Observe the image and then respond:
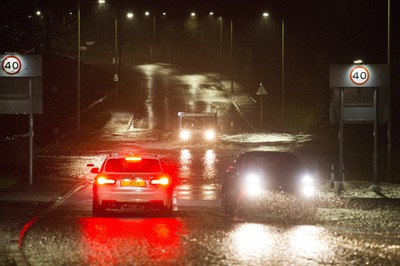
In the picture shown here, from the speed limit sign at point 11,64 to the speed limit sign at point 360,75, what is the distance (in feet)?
33.7

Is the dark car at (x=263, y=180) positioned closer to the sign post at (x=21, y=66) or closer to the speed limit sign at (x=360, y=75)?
the speed limit sign at (x=360, y=75)

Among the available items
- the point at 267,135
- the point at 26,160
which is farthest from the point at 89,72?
the point at 26,160

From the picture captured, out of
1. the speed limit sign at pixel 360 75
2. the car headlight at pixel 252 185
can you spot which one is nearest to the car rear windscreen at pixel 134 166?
the car headlight at pixel 252 185

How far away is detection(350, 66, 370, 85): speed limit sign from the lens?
26.0 meters

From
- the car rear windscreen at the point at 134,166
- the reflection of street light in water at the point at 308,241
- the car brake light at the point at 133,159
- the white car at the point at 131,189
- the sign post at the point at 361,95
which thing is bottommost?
the reflection of street light in water at the point at 308,241

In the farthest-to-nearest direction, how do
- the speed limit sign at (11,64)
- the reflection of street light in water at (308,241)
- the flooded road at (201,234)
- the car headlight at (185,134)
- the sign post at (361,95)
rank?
the car headlight at (185,134) → the speed limit sign at (11,64) → the sign post at (361,95) → the reflection of street light in water at (308,241) → the flooded road at (201,234)

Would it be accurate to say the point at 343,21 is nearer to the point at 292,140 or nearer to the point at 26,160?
the point at 292,140

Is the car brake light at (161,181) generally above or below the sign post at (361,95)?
below

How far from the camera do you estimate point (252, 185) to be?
1789 cm

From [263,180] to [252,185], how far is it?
0.29 m

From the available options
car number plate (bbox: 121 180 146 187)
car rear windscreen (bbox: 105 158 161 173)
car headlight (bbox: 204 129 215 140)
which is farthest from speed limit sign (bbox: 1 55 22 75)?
car headlight (bbox: 204 129 215 140)

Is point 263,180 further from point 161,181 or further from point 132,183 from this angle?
point 132,183

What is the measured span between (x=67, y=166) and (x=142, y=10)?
111 metres

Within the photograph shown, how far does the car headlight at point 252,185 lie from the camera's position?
58.7 ft
